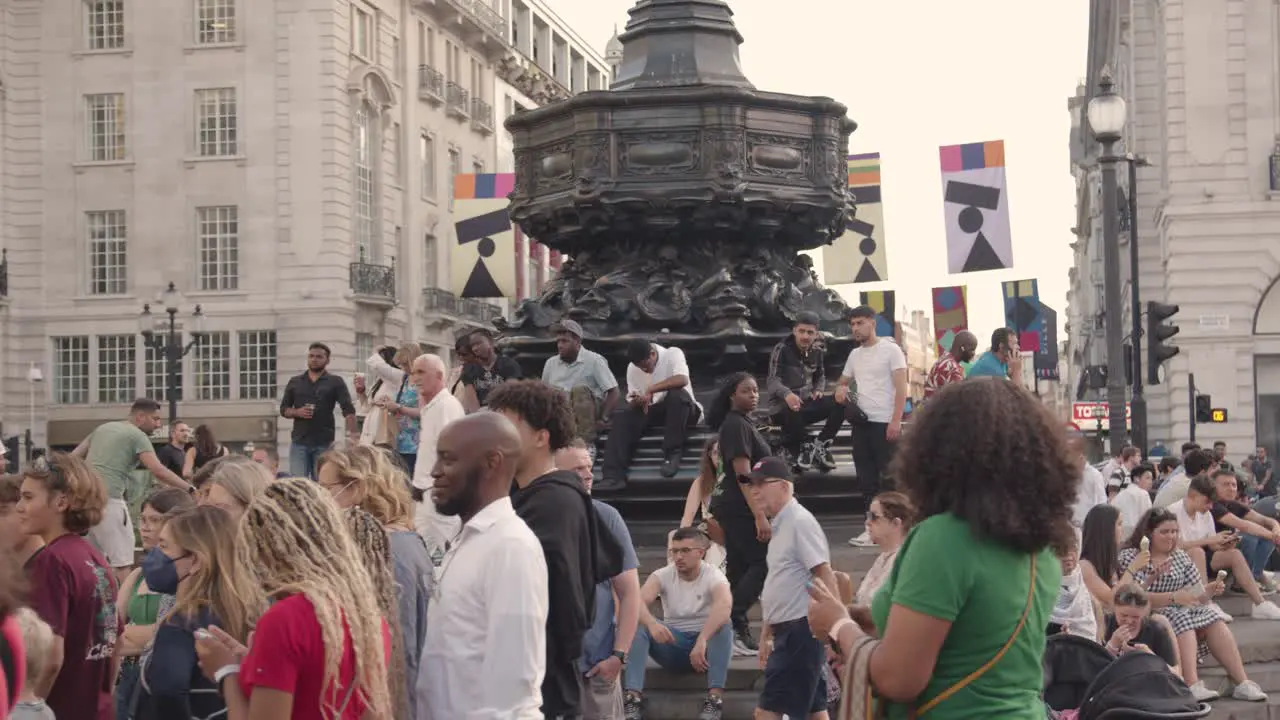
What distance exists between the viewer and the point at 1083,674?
7.78 meters

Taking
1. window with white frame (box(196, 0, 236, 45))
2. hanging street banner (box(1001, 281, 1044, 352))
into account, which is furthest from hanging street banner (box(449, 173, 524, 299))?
window with white frame (box(196, 0, 236, 45))

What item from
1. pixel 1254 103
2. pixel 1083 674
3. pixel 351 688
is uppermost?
pixel 1254 103

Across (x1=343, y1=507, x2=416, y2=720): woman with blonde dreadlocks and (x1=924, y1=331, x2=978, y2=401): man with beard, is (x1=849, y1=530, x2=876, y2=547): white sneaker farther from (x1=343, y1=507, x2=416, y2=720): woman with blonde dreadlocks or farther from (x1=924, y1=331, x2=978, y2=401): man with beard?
(x1=343, y1=507, x2=416, y2=720): woman with blonde dreadlocks

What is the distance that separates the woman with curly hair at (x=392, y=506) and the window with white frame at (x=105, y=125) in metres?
49.3

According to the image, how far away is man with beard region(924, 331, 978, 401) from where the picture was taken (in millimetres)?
13586

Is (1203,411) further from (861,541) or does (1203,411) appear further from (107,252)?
(107,252)

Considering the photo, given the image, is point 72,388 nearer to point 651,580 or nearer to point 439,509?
point 651,580

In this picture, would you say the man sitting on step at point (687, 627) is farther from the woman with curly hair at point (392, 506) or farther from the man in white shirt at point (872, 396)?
the woman with curly hair at point (392, 506)

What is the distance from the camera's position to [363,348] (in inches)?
2218

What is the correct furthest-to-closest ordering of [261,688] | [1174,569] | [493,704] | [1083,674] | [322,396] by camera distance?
[322,396] → [1174,569] → [1083,674] → [493,704] → [261,688]

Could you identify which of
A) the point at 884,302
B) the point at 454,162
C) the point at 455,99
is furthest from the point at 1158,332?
the point at 454,162

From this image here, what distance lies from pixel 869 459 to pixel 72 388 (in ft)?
147

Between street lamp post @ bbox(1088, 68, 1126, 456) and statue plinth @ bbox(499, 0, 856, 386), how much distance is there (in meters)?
5.11

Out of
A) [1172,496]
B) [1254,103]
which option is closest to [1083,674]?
[1172,496]
